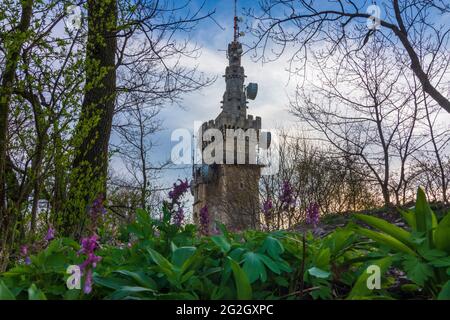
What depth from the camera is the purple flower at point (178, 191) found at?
2.41m

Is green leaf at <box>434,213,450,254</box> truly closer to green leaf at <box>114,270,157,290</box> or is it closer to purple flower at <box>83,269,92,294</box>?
green leaf at <box>114,270,157,290</box>

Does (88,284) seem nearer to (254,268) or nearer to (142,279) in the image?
(142,279)

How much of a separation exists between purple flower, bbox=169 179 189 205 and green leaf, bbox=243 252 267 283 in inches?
26.0

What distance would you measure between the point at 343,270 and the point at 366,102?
9183 mm

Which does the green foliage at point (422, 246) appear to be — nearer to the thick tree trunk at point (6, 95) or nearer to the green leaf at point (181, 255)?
the green leaf at point (181, 255)

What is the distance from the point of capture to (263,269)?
1.80m

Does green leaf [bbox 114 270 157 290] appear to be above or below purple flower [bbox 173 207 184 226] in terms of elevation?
below

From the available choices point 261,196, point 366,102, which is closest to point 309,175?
point 261,196

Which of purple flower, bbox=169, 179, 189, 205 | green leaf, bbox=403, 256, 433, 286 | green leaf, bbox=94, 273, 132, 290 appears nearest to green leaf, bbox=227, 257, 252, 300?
green leaf, bbox=94, 273, 132, 290

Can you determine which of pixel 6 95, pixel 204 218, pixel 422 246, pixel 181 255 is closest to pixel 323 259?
pixel 422 246

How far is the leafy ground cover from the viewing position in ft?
5.73

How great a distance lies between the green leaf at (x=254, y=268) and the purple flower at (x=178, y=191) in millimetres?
661

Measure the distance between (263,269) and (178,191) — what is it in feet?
2.52
